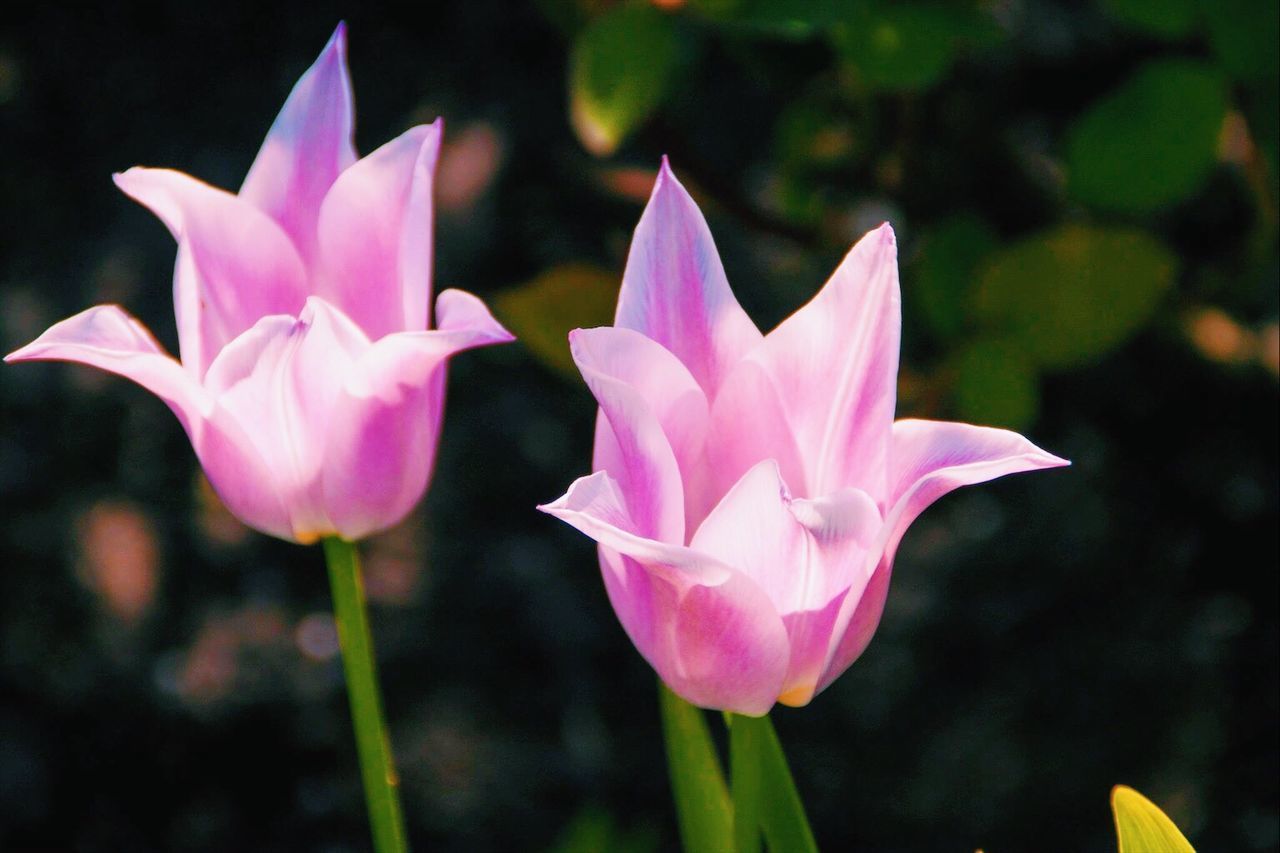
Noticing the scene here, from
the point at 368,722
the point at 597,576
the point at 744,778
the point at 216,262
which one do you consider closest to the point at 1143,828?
the point at 744,778

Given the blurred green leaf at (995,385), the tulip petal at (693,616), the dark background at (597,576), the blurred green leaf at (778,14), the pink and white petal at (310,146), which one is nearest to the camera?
the tulip petal at (693,616)

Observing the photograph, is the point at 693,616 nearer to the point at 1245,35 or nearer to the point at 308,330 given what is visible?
the point at 308,330

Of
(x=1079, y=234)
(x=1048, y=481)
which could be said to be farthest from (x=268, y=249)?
(x=1048, y=481)

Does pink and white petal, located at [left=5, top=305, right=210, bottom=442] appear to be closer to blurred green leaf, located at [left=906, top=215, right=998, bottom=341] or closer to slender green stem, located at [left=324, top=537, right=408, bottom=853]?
slender green stem, located at [left=324, top=537, right=408, bottom=853]

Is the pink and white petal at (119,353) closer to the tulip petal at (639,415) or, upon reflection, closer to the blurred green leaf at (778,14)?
the tulip petal at (639,415)

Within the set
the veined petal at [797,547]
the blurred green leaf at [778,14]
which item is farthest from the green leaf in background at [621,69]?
the veined petal at [797,547]
